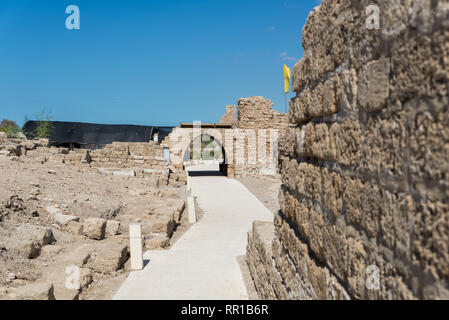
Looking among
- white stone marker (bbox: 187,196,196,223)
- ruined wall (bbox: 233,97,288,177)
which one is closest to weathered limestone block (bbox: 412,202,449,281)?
white stone marker (bbox: 187,196,196,223)

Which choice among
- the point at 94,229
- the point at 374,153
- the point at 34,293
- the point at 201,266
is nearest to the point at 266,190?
the point at 94,229

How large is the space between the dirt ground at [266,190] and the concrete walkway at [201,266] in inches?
65.5

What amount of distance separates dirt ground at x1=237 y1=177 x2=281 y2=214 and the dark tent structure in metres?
12.0

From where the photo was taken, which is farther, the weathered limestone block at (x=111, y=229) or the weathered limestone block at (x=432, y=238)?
the weathered limestone block at (x=111, y=229)

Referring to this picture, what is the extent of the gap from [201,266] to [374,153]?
4.62 m

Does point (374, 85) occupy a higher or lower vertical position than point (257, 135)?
lower

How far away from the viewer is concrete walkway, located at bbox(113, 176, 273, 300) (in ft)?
14.7

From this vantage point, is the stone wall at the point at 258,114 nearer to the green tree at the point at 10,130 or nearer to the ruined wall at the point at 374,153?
the green tree at the point at 10,130

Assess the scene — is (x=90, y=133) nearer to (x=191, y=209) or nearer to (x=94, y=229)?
(x=191, y=209)

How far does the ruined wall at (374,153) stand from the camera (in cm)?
109

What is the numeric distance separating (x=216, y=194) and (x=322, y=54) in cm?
1251

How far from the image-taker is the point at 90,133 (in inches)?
1105

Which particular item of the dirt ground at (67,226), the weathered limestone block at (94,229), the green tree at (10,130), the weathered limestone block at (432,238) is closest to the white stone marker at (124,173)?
the dirt ground at (67,226)

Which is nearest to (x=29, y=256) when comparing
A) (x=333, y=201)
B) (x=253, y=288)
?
(x=253, y=288)
